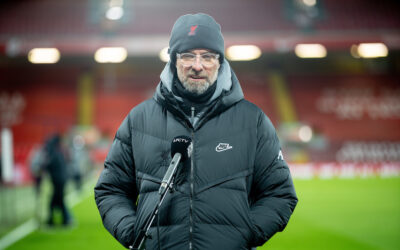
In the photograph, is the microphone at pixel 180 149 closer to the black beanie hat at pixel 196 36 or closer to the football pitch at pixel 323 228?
the black beanie hat at pixel 196 36

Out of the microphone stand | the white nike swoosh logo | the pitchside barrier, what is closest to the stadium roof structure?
the pitchside barrier

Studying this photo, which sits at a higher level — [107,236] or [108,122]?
[108,122]

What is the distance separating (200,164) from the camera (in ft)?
6.88

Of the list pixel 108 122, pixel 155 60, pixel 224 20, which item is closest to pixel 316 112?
pixel 224 20

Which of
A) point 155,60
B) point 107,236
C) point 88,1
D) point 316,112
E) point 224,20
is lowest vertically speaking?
point 107,236

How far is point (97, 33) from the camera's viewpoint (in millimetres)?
24312

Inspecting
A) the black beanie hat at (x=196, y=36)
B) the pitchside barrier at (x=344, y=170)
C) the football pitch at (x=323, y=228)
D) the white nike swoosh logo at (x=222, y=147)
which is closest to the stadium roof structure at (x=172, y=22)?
the pitchside barrier at (x=344, y=170)

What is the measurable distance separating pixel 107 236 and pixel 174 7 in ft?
65.0

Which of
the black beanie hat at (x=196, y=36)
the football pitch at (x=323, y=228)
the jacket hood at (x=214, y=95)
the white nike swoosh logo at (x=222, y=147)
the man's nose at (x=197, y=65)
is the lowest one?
the football pitch at (x=323, y=228)

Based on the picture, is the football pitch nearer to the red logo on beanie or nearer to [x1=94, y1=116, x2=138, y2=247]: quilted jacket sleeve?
[x1=94, y1=116, x2=138, y2=247]: quilted jacket sleeve

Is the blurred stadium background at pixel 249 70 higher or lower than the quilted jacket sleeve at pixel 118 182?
higher

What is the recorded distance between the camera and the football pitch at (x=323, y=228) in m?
7.75

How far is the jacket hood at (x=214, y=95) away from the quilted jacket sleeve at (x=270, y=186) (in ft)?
0.60

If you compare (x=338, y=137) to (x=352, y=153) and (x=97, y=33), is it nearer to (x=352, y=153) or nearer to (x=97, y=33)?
(x=352, y=153)
